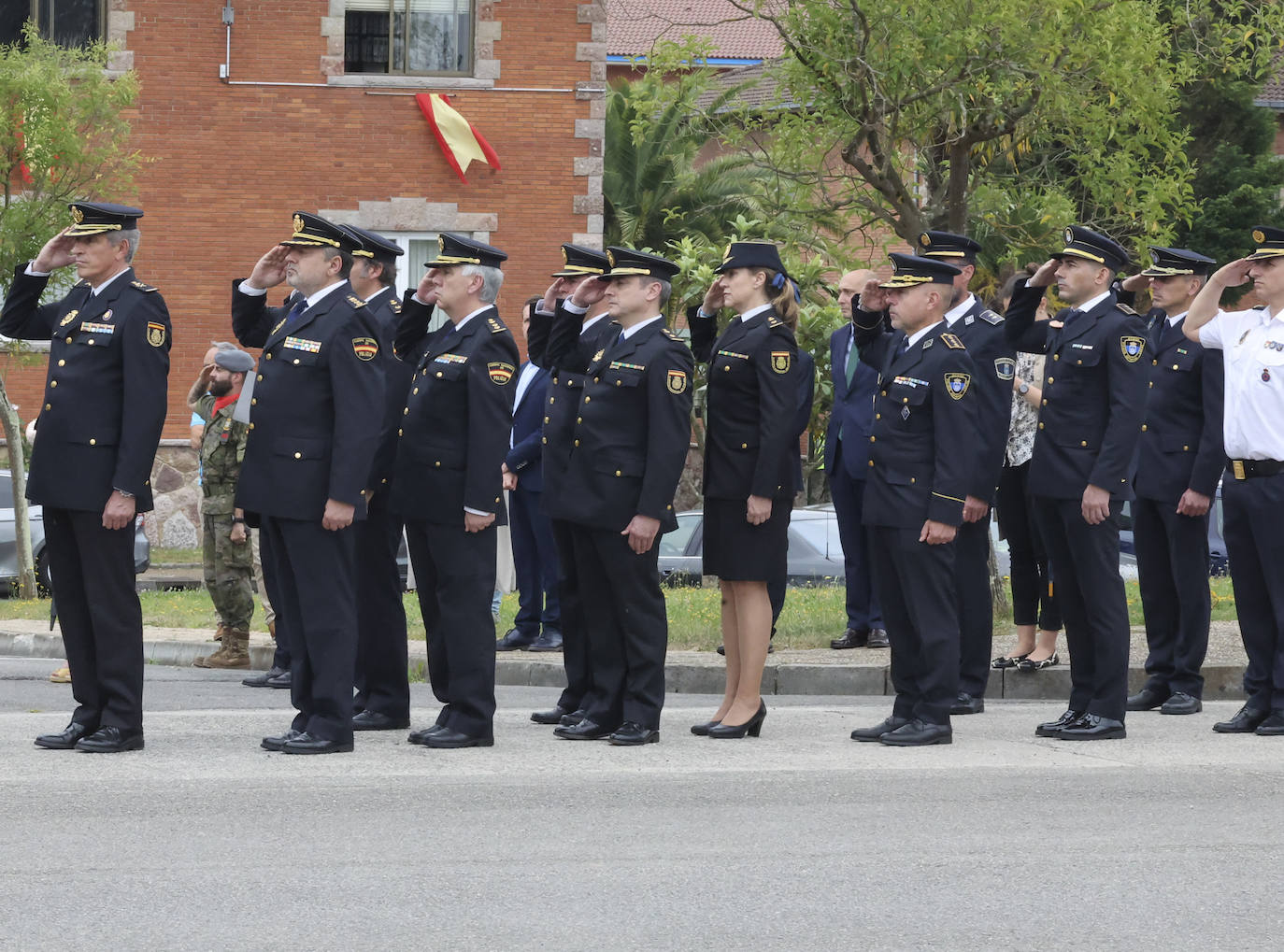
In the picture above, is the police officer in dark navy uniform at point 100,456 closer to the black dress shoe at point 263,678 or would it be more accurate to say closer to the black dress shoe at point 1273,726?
the black dress shoe at point 263,678

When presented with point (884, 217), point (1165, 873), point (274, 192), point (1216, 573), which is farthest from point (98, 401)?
point (274, 192)

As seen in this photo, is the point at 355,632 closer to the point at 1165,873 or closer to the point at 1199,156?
the point at 1165,873

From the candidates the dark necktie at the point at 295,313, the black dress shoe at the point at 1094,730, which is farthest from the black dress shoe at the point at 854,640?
the dark necktie at the point at 295,313

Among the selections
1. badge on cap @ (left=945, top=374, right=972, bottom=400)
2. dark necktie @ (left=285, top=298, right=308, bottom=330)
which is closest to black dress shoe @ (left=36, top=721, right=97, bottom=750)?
dark necktie @ (left=285, top=298, right=308, bottom=330)

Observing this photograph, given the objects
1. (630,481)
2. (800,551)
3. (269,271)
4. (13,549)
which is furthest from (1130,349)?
(13,549)

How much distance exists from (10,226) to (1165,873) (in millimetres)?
14847

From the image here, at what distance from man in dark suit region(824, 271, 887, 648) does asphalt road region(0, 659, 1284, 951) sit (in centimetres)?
308

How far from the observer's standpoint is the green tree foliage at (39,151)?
18047 millimetres

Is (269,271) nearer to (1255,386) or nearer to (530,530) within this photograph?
(530,530)

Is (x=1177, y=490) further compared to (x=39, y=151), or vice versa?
(x=39, y=151)

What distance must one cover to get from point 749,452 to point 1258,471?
2.54 metres

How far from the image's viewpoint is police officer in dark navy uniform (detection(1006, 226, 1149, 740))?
8.70m

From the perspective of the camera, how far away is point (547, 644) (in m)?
12.2

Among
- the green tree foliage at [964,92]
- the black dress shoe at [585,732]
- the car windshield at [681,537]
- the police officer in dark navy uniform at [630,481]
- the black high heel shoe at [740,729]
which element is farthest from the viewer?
the car windshield at [681,537]
